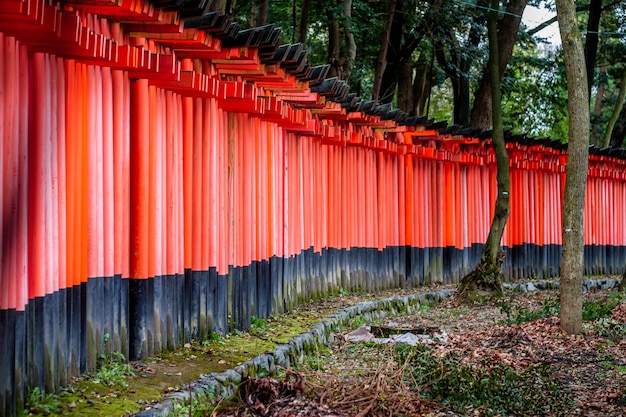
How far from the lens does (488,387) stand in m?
8.14

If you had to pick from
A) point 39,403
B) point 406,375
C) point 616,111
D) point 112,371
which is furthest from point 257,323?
point 616,111

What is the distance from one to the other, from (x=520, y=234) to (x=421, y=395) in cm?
1363

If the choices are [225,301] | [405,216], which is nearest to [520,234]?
[405,216]

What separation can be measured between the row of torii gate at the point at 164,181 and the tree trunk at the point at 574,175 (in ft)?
10.1

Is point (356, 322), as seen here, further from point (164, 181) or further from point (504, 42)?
point (504, 42)

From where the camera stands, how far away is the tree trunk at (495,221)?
15.6 meters

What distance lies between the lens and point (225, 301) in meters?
9.86

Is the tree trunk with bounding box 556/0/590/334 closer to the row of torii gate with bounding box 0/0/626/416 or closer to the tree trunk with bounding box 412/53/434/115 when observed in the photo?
the row of torii gate with bounding box 0/0/626/416

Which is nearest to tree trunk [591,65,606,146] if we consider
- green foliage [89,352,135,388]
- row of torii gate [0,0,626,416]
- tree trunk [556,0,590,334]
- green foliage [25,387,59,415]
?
row of torii gate [0,0,626,416]

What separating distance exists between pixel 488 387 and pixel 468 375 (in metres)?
0.39

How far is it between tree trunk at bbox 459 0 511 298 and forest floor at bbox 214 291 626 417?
280 centimetres

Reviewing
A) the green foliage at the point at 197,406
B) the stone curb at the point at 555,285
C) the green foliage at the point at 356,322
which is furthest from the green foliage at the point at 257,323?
the stone curb at the point at 555,285

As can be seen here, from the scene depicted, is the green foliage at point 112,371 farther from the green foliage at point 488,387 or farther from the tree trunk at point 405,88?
the tree trunk at point 405,88

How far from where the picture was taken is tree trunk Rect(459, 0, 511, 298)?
15.6 metres
